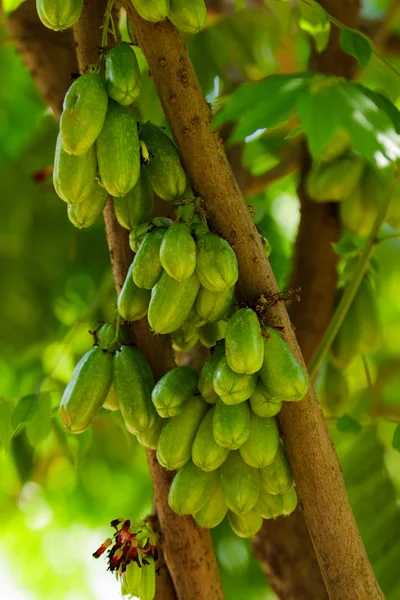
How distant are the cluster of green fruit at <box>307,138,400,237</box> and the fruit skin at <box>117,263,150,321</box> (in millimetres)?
723

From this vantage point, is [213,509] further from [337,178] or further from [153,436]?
[337,178]

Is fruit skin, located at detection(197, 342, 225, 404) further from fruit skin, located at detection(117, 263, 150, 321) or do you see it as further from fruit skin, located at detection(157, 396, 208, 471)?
fruit skin, located at detection(117, 263, 150, 321)

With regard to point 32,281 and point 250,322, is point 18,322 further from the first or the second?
point 250,322

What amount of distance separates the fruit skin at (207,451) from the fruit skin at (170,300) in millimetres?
175

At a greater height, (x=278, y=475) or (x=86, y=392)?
(x=86, y=392)

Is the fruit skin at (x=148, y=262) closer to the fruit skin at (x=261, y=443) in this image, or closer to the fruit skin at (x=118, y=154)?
the fruit skin at (x=118, y=154)

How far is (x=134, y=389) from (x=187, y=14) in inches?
23.2

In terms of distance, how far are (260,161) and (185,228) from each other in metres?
1.23

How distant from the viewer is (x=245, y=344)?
109cm

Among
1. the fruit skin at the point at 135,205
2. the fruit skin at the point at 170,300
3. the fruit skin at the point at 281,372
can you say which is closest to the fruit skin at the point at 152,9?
the fruit skin at the point at 135,205

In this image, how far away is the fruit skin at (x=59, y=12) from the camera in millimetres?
1168

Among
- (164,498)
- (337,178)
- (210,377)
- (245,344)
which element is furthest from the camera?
(337,178)

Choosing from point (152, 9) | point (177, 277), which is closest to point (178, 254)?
point (177, 277)

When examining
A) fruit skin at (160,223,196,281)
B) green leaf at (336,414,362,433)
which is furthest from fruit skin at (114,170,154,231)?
green leaf at (336,414,362,433)
